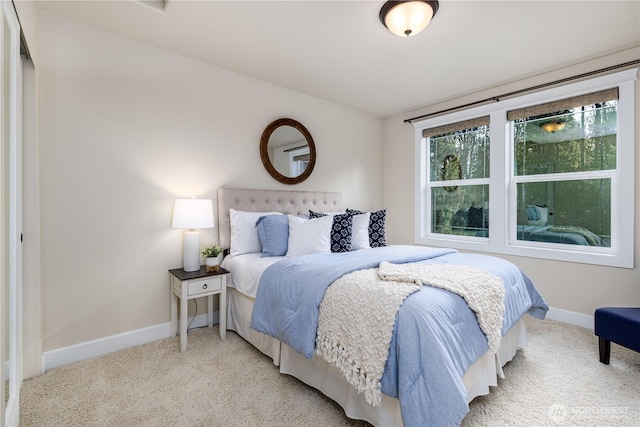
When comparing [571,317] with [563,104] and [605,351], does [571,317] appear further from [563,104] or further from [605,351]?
[563,104]

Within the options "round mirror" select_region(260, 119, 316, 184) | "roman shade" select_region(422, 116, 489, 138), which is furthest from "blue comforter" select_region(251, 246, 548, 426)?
"roman shade" select_region(422, 116, 489, 138)

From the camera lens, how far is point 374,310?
148 centimetres

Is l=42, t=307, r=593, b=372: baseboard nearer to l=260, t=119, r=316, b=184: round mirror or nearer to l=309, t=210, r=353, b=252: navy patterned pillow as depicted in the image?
l=309, t=210, r=353, b=252: navy patterned pillow

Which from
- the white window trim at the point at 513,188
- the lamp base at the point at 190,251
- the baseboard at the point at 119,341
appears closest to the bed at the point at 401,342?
the lamp base at the point at 190,251

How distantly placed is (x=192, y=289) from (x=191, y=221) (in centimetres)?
54

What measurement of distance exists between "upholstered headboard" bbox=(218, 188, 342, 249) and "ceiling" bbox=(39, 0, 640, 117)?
4.01ft

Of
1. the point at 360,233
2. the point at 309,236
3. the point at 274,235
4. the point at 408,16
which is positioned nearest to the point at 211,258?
the point at 274,235

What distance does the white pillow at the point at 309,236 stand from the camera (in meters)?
2.61

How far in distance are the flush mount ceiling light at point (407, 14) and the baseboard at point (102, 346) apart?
2914 mm

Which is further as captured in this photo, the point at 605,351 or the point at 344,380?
the point at 605,351

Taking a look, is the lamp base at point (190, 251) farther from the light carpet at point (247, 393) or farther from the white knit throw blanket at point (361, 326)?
the white knit throw blanket at point (361, 326)

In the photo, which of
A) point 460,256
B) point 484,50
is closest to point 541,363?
point 460,256

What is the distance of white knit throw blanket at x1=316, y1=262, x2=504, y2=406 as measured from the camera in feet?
4.62

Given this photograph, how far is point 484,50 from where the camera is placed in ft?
8.63
